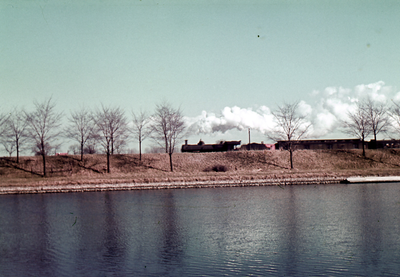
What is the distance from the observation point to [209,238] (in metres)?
13.5

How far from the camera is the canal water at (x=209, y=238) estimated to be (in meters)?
10.3

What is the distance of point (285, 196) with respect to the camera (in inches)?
957

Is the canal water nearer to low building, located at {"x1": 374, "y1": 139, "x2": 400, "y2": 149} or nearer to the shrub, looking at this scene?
the shrub

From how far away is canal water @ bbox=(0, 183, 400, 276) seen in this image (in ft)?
33.8

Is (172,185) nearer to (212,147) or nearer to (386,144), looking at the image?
(212,147)

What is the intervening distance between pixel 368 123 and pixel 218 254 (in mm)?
46232

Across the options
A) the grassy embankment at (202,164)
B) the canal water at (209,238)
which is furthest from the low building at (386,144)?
the canal water at (209,238)

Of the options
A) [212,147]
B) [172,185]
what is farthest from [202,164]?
[172,185]

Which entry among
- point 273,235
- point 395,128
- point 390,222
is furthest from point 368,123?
point 273,235

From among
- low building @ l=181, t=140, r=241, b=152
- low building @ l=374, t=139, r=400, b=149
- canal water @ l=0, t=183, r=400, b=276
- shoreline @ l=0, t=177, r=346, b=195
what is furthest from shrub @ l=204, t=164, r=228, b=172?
→ low building @ l=374, t=139, r=400, b=149

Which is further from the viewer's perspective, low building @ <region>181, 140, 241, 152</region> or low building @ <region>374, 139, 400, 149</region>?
low building @ <region>181, 140, 241, 152</region>

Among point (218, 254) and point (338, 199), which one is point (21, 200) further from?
point (338, 199)

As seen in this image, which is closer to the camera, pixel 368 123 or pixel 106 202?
pixel 106 202

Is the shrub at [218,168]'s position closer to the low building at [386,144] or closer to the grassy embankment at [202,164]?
the grassy embankment at [202,164]
